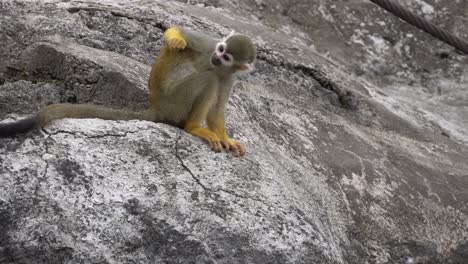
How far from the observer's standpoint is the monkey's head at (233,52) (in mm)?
2760

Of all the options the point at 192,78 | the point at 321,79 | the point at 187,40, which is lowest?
the point at 321,79

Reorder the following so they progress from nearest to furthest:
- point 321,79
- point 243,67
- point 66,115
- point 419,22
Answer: point 66,115
point 243,67
point 321,79
point 419,22

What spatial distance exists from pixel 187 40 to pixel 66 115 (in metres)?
0.60

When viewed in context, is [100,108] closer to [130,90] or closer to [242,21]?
[130,90]

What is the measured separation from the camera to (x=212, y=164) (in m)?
2.56

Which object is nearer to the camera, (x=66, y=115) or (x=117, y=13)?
(x=66, y=115)

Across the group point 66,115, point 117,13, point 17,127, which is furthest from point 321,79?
A: point 17,127

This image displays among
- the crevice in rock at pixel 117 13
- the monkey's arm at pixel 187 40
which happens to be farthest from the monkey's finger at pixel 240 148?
the crevice in rock at pixel 117 13

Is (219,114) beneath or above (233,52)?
beneath

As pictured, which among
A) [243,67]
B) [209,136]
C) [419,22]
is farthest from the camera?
[419,22]

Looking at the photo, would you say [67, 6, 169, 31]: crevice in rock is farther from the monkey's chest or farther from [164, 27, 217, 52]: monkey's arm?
the monkey's chest

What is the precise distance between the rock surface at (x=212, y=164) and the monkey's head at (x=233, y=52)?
0.34 m

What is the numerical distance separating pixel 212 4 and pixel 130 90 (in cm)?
193

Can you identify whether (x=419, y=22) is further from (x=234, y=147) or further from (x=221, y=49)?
(x=234, y=147)
